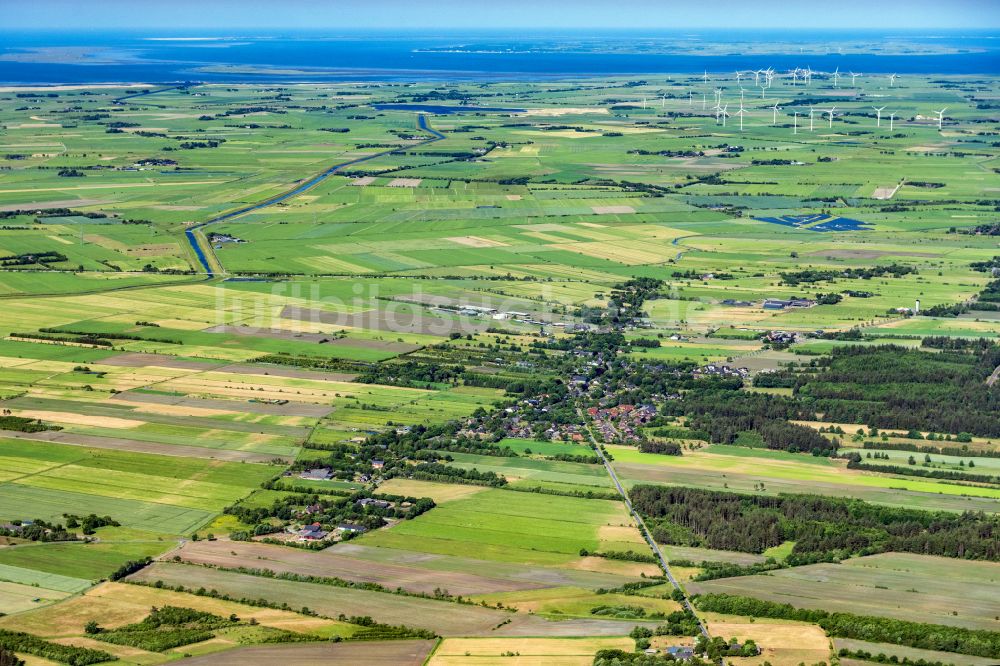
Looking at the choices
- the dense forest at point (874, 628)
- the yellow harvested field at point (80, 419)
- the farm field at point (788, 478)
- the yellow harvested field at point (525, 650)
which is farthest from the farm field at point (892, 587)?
the yellow harvested field at point (80, 419)

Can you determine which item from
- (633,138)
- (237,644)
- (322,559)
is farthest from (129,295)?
(633,138)

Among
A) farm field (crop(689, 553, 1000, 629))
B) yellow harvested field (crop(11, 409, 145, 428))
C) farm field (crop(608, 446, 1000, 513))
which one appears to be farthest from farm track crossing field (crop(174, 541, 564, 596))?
yellow harvested field (crop(11, 409, 145, 428))

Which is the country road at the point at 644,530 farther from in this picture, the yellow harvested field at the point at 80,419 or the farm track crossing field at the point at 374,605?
the yellow harvested field at the point at 80,419

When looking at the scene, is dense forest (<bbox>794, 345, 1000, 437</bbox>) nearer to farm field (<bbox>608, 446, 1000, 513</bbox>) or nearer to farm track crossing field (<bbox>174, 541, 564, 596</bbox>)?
farm field (<bbox>608, 446, 1000, 513</bbox>)

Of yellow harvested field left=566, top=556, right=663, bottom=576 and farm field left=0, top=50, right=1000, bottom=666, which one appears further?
yellow harvested field left=566, top=556, right=663, bottom=576

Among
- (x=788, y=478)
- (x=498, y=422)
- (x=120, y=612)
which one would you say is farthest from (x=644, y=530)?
(x=120, y=612)

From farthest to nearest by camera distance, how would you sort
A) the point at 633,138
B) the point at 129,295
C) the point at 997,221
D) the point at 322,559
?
the point at 633,138
the point at 997,221
the point at 129,295
the point at 322,559

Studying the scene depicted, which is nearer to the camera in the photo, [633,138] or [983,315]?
[983,315]

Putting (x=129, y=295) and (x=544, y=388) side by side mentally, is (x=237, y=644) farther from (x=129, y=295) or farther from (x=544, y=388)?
(x=129, y=295)
